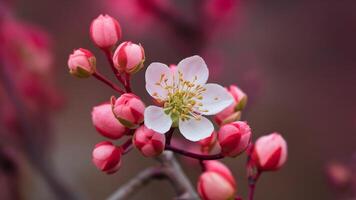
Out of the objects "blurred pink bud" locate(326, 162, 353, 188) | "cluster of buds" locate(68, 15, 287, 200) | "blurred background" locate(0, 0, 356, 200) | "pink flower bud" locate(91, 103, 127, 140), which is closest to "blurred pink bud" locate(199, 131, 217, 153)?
"cluster of buds" locate(68, 15, 287, 200)

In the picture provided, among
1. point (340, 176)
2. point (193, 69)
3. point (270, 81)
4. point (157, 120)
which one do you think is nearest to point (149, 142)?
point (157, 120)

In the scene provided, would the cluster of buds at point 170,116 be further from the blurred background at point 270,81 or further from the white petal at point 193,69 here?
the blurred background at point 270,81

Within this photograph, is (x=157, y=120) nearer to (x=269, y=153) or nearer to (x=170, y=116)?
(x=170, y=116)

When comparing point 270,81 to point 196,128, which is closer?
point 196,128

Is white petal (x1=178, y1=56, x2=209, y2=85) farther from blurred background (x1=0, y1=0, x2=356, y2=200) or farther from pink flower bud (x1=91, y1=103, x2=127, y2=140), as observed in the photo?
blurred background (x1=0, y1=0, x2=356, y2=200)

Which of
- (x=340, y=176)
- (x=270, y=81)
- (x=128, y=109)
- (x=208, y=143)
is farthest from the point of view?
(x=270, y=81)

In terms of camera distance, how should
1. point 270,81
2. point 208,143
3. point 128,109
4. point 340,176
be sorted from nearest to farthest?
point 128,109
point 208,143
point 340,176
point 270,81

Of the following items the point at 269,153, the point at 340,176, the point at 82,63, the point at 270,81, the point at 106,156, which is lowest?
the point at 270,81
